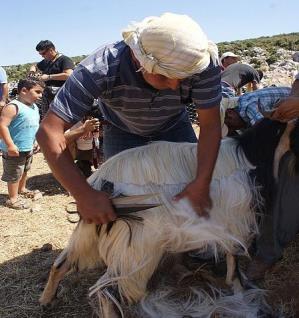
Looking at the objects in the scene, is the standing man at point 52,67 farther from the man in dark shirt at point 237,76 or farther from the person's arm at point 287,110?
the person's arm at point 287,110

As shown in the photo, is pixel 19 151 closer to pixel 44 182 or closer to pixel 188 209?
pixel 44 182

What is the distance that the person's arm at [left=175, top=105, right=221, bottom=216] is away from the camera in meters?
2.20

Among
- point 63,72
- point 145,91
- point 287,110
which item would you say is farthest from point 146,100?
point 63,72

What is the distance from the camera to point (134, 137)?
8.61ft

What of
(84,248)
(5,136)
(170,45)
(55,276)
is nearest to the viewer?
(170,45)

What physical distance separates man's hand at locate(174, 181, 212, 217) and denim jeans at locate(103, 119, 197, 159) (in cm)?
51

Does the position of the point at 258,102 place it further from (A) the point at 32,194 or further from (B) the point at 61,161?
(A) the point at 32,194

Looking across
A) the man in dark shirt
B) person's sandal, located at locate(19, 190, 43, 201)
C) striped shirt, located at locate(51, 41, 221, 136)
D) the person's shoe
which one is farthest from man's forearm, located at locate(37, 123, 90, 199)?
the man in dark shirt

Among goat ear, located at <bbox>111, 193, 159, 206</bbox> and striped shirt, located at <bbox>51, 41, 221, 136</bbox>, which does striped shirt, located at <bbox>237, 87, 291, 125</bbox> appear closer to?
striped shirt, located at <bbox>51, 41, 221, 136</bbox>

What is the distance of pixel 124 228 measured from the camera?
2203mm

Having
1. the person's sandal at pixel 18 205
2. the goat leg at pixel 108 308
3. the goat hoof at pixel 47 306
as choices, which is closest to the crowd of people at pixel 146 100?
the goat leg at pixel 108 308

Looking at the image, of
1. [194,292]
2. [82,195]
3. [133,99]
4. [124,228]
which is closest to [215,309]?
[194,292]

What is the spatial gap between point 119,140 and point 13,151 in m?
2.28

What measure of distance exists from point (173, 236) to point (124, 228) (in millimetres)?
250
